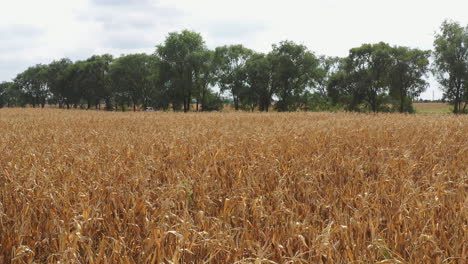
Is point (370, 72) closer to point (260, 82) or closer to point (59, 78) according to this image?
point (260, 82)

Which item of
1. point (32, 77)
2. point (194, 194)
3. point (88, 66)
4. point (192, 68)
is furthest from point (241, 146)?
point (32, 77)

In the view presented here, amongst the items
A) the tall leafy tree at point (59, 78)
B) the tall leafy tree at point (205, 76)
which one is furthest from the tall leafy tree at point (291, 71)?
the tall leafy tree at point (59, 78)

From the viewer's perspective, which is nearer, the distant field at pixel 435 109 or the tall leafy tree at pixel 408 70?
the tall leafy tree at pixel 408 70

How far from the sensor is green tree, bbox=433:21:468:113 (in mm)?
44688

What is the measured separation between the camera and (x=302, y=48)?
188ft

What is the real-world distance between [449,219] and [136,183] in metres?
3.06

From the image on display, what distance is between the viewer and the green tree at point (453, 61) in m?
44.7

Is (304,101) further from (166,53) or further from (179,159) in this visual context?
(179,159)

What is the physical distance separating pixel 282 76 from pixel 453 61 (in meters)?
26.0

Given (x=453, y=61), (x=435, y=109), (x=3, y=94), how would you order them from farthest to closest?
(x=3, y=94) → (x=435, y=109) → (x=453, y=61)

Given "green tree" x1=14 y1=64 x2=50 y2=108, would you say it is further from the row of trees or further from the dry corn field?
the dry corn field

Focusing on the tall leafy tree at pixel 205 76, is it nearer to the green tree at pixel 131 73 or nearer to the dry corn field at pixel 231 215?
the green tree at pixel 131 73

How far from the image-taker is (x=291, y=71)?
56469mm

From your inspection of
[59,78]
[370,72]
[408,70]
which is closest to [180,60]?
[370,72]
